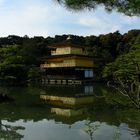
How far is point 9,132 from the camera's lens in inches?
364

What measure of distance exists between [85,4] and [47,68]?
3479 cm

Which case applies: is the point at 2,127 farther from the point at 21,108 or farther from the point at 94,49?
the point at 94,49

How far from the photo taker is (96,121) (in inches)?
432

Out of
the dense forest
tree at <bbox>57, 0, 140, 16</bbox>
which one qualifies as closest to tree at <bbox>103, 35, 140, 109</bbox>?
tree at <bbox>57, 0, 140, 16</bbox>

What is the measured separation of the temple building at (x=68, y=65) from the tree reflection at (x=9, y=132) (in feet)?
77.6

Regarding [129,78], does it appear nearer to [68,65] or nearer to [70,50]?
[68,65]

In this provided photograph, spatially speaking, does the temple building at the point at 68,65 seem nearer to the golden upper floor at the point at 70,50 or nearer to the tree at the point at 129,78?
the golden upper floor at the point at 70,50

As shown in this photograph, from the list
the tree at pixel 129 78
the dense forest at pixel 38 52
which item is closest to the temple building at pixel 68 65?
the dense forest at pixel 38 52

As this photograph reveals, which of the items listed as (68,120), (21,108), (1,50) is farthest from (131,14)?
(1,50)

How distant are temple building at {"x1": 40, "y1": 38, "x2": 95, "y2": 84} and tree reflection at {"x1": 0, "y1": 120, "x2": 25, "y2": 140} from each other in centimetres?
2366

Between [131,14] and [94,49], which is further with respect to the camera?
[94,49]

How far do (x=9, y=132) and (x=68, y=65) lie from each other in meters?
26.7

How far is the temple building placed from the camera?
35.3 metres

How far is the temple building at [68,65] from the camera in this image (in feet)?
116
